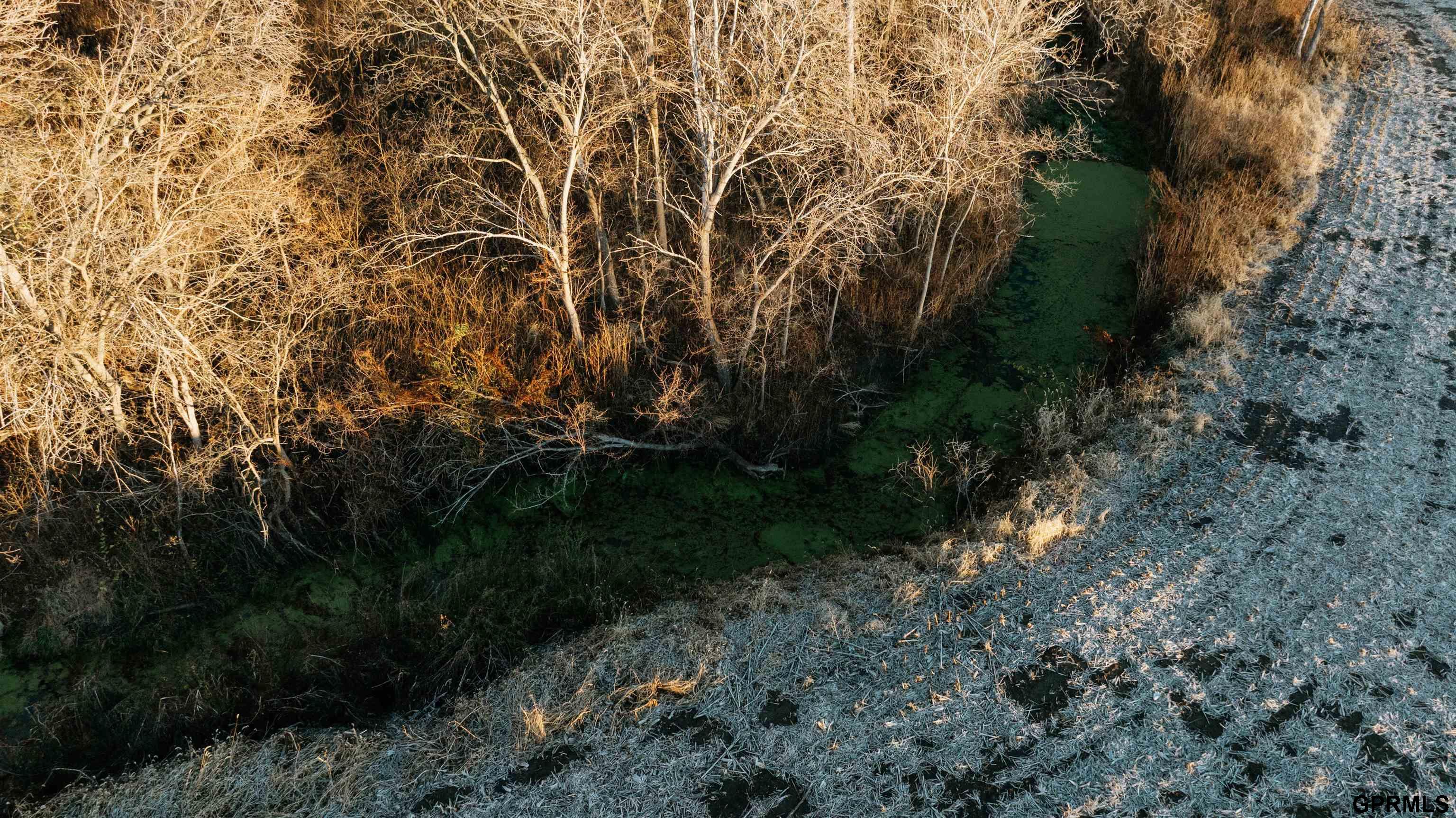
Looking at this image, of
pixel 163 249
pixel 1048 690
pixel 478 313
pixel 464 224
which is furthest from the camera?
pixel 464 224

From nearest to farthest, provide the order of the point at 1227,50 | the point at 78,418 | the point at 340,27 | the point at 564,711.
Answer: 1. the point at 564,711
2. the point at 78,418
3. the point at 340,27
4. the point at 1227,50

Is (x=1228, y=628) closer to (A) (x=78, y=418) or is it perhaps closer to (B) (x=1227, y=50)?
(A) (x=78, y=418)

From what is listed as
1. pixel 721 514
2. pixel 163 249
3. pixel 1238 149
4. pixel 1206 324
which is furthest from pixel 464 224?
pixel 1238 149

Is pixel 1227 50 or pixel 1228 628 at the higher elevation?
pixel 1227 50

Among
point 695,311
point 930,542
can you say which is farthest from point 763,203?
point 930,542

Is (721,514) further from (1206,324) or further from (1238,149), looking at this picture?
(1238,149)

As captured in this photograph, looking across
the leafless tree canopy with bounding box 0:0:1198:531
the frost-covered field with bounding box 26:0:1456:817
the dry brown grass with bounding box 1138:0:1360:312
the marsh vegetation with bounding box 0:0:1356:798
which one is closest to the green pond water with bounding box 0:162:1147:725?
the marsh vegetation with bounding box 0:0:1356:798

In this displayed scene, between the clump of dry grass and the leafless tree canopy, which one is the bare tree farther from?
the clump of dry grass
